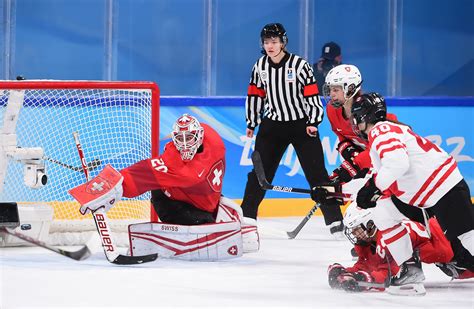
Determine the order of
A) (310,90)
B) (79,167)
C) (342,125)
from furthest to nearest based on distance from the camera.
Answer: (310,90)
(79,167)
(342,125)

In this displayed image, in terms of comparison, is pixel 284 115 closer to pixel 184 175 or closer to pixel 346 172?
pixel 346 172

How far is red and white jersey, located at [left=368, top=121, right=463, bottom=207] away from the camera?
395 centimetres

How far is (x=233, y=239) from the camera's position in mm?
4980

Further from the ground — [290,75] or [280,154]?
[290,75]

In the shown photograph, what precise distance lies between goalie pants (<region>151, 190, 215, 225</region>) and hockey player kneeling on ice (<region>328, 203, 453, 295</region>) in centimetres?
100

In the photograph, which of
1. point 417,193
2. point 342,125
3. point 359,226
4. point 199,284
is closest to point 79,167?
point 342,125

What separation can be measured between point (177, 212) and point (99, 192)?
466mm

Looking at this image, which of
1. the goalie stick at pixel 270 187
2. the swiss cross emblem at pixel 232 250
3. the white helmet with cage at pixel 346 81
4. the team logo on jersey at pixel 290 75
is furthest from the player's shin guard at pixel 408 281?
the team logo on jersey at pixel 290 75

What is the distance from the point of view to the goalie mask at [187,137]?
488cm

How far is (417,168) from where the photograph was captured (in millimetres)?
3998

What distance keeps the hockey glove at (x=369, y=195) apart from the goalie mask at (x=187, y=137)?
110 centimetres

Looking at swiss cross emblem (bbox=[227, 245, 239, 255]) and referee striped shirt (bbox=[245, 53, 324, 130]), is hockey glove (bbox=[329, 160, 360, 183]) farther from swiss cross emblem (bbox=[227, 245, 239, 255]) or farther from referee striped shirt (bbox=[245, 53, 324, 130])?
swiss cross emblem (bbox=[227, 245, 239, 255])

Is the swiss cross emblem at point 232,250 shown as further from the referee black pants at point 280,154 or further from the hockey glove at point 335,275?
the hockey glove at point 335,275

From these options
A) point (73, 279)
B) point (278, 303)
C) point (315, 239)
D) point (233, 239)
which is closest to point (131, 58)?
point (315, 239)
